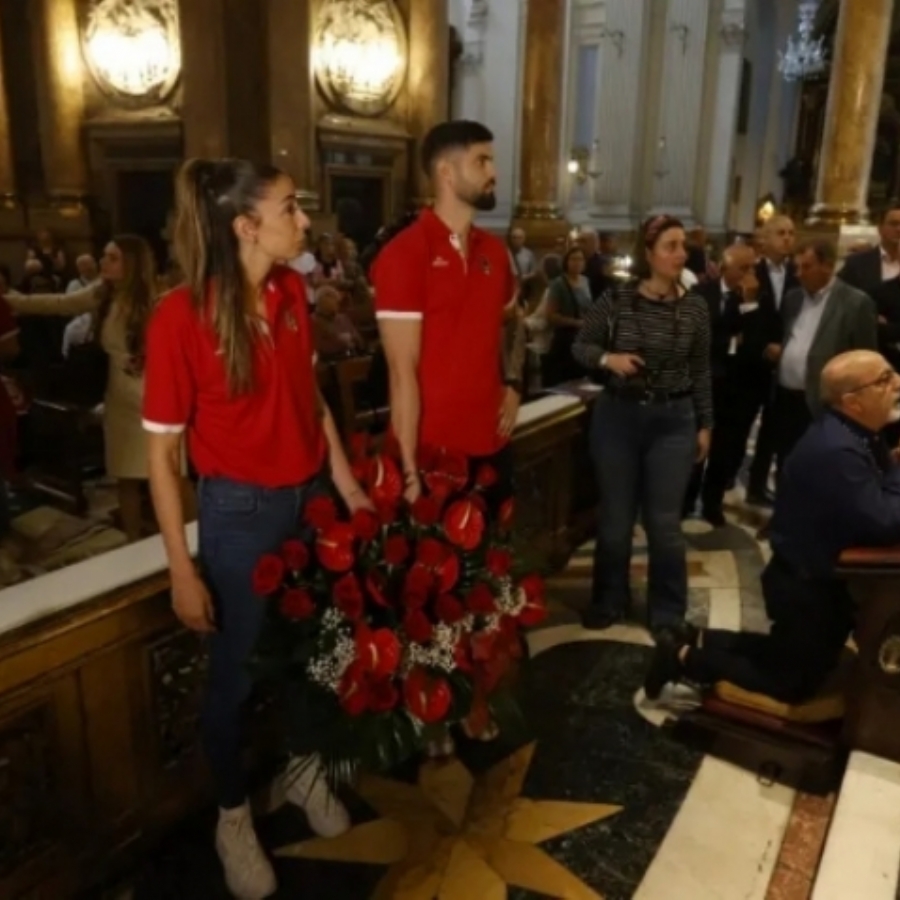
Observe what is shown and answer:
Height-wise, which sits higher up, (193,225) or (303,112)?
(303,112)

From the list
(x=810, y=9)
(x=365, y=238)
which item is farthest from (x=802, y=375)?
(x=810, y=9)

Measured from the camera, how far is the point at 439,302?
238 centimetres

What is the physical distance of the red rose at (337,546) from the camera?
189 centimetres

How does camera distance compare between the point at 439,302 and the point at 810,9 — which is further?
the point at 810,9

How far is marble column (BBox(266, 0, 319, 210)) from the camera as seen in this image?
29.1 feet

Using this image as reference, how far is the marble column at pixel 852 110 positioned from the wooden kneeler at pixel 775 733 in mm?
6041

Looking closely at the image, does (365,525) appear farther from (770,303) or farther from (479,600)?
(770,303)

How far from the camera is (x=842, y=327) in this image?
409 centimetres

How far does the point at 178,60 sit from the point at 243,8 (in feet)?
3.22

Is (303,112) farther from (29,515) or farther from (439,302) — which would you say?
(439,302)

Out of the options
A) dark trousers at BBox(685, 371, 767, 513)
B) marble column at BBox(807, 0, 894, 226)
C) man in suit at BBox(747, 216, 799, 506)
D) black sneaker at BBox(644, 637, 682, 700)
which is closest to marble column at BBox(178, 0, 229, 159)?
marble column at BBox(807, 0, 894, 226)

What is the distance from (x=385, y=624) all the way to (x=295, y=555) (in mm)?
250

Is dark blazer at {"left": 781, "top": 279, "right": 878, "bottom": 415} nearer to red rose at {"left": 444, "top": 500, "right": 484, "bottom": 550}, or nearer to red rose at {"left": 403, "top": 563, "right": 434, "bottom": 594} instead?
red rose at {"left": 444, "top": 500, "right": 484, "bottom": 550}

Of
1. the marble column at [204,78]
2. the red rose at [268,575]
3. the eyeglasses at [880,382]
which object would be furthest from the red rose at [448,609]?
the marble column at [204,78]
